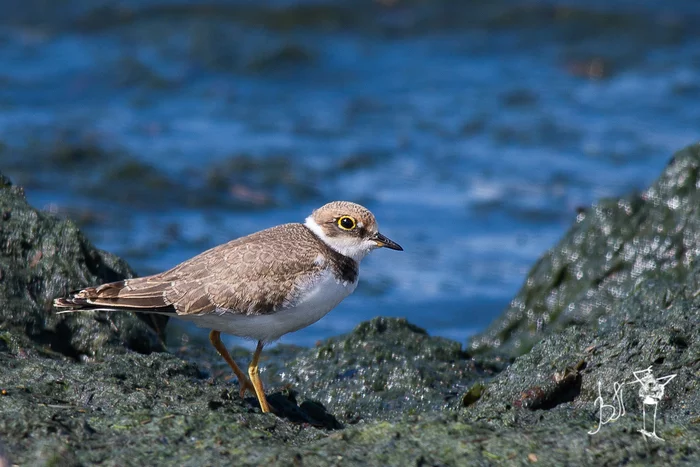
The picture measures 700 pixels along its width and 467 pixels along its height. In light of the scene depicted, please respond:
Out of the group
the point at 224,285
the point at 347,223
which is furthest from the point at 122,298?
the point at 347,223

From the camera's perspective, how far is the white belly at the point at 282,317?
5926 mm

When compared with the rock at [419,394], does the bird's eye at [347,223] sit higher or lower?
higher

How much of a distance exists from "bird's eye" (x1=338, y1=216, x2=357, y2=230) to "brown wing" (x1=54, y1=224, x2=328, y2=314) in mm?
444

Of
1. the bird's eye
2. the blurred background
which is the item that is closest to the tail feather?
the bird's eye

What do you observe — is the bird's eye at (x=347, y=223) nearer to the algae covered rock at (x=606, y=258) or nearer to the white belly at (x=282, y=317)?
the white belly at (x=282, y=317)

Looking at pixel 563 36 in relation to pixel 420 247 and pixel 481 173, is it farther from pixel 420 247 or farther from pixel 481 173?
pixel 420 247

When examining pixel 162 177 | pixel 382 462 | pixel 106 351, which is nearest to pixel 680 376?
pixel 382 462

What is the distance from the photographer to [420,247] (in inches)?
446

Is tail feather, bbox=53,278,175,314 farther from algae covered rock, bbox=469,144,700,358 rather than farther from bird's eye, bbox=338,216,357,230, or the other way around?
algae covered rock, bbox=469,144,700,358

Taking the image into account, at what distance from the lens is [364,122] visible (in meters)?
14.4

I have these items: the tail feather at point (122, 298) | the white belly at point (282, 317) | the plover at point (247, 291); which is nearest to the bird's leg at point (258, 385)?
the plover at point (247, 291)

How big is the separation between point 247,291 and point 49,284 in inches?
55.7

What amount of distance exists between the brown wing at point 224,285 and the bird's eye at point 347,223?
444 millimetres

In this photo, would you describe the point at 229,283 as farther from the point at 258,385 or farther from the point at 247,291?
the point at 258,385
